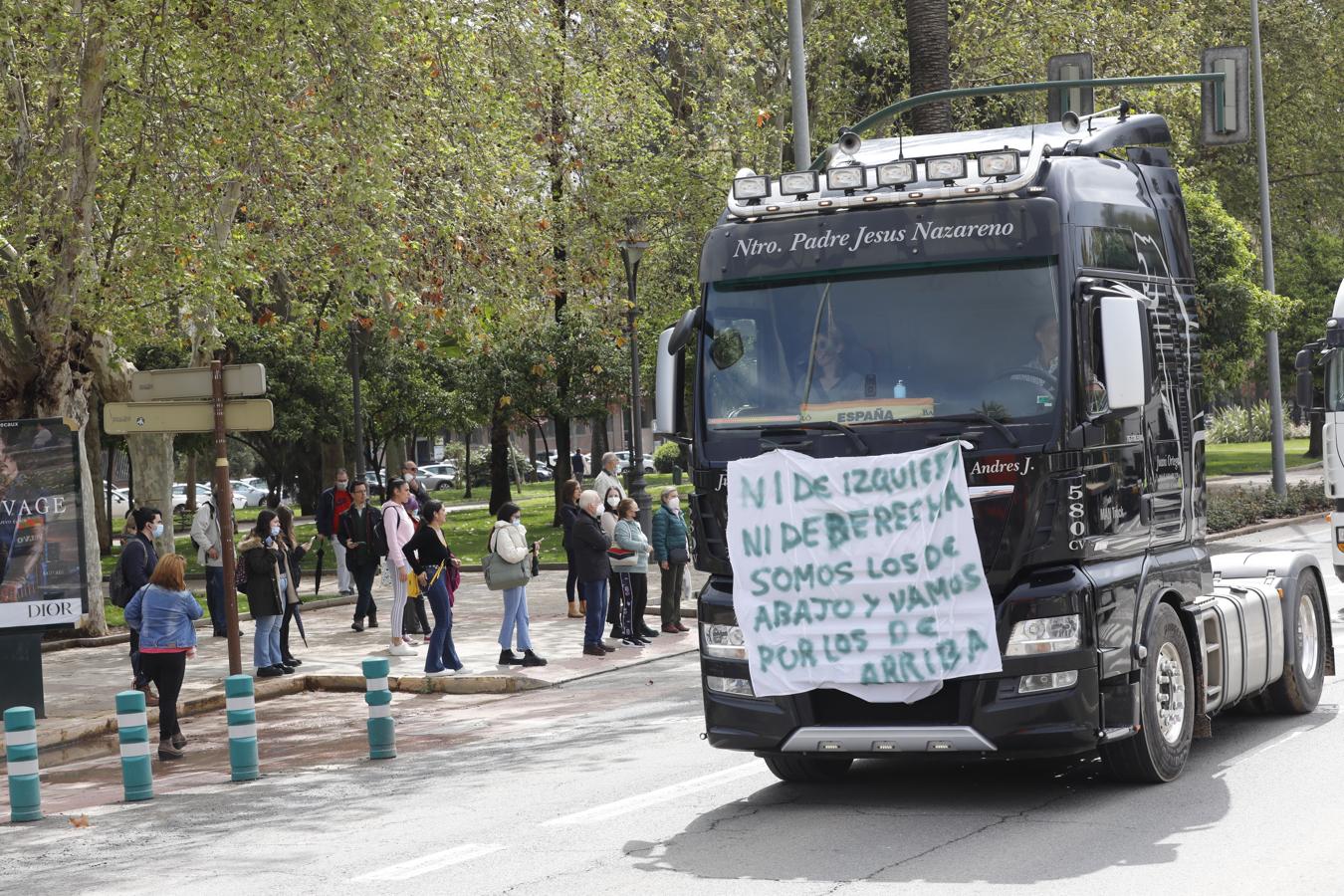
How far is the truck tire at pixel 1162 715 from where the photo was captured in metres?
8.98

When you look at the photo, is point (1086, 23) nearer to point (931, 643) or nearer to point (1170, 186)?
point (1170, 186)

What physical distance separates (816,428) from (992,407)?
0.93 m

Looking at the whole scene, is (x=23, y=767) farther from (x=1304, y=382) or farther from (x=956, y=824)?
(x=1304, y=382)

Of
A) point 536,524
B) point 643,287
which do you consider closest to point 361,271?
point 643,287

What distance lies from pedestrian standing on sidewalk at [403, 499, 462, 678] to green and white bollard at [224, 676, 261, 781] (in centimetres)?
470

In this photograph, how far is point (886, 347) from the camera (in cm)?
887

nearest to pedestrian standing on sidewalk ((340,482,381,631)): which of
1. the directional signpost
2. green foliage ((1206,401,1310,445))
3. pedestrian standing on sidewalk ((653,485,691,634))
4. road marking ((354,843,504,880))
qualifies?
pedestrian standing on sidewalk ((653,485,691,634))

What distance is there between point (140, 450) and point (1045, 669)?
21285 millimetres

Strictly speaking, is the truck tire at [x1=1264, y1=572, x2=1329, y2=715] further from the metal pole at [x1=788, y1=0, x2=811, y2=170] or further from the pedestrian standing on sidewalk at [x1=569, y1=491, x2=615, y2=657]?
the metal pole at [x1=788, y1=0, x2=811, y2=170]

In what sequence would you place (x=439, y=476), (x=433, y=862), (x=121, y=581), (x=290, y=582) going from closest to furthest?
(x=433, y=862), (x=121, y=581), (x=290, y=582), (x=439, y=476)

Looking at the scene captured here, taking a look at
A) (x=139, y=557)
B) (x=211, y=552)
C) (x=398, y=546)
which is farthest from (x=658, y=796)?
(x=211, y=552)

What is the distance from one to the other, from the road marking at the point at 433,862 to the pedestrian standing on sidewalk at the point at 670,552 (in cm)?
1055

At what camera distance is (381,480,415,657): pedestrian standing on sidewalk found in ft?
60.5

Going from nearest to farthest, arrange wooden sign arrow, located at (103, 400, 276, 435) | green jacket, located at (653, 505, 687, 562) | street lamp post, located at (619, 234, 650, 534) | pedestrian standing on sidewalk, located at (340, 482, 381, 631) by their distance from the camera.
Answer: wooden sign arrow, located at (103, 400, 276, 435) → green jacket, located at (653, 505, 687, 562) → pedestrian standing on sidewalk, located at (340, 482, 381, 631) → street lamp post, located at (619, 234, 650, 534)
